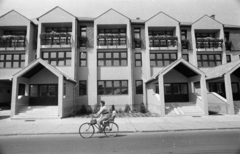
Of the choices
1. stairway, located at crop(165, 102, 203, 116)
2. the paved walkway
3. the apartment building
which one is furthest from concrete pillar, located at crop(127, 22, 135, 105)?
the paved walkway

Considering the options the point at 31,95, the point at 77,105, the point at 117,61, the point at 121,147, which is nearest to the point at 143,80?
the point at 117,61

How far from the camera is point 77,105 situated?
1872cm

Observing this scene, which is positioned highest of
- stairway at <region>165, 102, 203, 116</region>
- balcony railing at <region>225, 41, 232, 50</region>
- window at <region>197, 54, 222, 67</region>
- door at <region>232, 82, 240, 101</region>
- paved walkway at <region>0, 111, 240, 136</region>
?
balcony railing at <region>225, 41, 232, 50</region>

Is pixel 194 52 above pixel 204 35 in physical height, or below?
below

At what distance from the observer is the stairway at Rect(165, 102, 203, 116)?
1538 centimetres

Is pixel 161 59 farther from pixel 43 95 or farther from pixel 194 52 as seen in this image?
pixel 43 95

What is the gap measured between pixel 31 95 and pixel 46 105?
2.12m

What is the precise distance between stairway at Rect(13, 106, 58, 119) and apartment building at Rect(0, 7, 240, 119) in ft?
5.70

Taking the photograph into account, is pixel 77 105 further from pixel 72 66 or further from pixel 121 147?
pixel 121 147

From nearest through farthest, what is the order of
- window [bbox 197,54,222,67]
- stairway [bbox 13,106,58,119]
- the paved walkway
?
1. the paved walkway
2. stairway [bbox 13,106,58,119]
3. window [bbox 197,54,222,67]

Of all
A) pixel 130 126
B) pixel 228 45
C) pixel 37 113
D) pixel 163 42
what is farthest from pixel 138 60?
pixel 37 113

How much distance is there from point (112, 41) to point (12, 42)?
1237 cm

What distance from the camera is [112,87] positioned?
19.3 m

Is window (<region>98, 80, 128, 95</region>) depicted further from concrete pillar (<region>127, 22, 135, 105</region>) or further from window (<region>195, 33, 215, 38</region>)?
window (<region>195, 33, 215, 38</region>)
